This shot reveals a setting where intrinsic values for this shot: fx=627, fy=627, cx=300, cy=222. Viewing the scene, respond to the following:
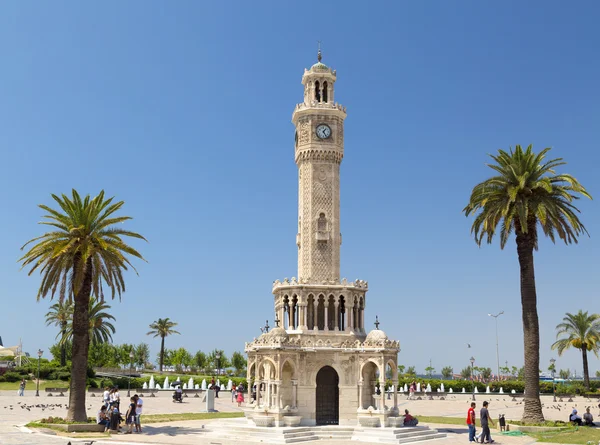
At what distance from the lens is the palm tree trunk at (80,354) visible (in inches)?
1237

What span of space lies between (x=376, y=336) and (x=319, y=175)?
10.8 metres

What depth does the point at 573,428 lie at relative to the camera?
3394cm

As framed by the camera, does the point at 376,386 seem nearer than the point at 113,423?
No

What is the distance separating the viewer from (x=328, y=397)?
3569 centimetres

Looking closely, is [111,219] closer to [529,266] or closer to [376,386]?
[376,386]

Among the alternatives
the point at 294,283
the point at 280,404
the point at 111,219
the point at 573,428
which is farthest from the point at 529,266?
the point at 111,219

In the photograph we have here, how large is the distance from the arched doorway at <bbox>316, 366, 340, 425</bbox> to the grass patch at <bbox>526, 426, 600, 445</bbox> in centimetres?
1035

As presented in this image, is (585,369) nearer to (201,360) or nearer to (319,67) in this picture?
(319,67)

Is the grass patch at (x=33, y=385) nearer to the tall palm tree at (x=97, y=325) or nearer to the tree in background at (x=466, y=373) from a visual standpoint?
the tall palm tree at (x=97, y=325)

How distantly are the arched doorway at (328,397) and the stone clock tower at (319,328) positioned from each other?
0.06 m

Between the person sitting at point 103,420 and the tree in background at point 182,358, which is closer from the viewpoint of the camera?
the person sitting at point 103,420

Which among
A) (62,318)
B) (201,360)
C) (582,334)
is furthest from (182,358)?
(582,334)

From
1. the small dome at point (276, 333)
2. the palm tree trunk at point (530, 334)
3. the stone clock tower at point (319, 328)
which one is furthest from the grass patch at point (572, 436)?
the small dome at point (276, 333)

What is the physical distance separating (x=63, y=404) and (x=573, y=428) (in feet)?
112
